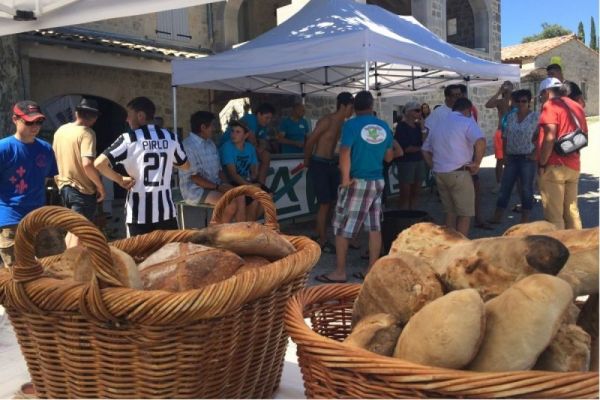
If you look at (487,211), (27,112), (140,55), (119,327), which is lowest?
(487,211)

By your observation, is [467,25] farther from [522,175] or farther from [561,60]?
[522,175]

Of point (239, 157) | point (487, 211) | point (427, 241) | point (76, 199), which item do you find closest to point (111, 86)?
point (239, 157)

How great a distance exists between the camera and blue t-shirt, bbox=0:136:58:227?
137 inches

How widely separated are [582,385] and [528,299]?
0.17m

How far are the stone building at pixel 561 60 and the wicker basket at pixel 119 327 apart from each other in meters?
23.7

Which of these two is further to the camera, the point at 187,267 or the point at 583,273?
the point at 187,267

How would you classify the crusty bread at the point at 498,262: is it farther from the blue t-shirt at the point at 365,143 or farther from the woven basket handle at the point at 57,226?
the blue t-shirt at the point at 365,143

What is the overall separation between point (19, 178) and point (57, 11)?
4.04 feet

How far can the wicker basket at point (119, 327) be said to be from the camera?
1.22m

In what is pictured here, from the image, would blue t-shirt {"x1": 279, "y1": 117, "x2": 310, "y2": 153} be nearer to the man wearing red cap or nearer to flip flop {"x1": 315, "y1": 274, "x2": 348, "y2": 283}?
flip flop {"x1": 315, "y1": 274, "x2": 348, "y2": 283}

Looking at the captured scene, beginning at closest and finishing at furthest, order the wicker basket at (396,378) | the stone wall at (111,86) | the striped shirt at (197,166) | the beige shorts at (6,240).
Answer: the wicker basket at (396,378), the beige shorts at (6,240), the striped shirt at (197,166), the stone wall at (111,86)

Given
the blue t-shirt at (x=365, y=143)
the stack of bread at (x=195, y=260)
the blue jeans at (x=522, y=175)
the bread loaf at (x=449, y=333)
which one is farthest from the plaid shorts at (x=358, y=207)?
the bread loaf at (x=449, y=333)

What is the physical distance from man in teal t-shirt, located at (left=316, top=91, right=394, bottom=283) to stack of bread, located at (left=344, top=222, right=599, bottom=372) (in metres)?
3.12

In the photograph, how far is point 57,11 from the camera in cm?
380
